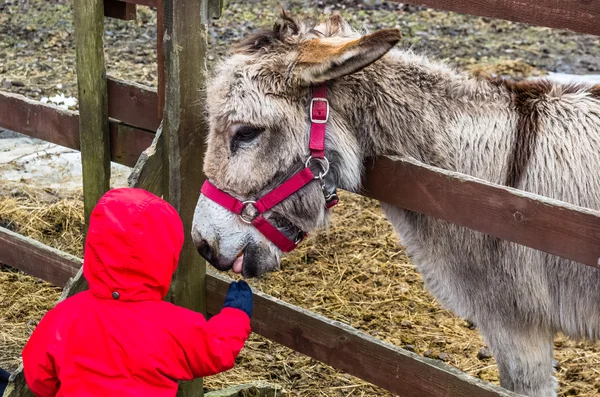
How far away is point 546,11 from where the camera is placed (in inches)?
114

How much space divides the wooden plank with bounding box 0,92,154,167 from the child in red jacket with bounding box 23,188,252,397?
133cm

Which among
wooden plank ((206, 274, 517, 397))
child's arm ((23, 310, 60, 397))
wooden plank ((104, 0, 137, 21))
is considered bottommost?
wooden plank ((206, 274, 517, 397))

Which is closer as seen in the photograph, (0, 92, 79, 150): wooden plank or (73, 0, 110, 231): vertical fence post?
(73, 0, 110, 231): vertical fence post

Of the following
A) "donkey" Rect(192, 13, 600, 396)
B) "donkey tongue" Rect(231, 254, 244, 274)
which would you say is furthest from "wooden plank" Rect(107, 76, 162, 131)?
"donkey tongue" Rect(231, 254, 244, 274)

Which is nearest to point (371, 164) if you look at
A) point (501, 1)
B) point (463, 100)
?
point (463, 100)

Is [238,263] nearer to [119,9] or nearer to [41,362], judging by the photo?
[41,362]

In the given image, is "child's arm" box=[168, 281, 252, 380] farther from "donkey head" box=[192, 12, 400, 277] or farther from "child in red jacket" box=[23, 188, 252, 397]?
"donkey head" box=[192, 12, 400, 277]

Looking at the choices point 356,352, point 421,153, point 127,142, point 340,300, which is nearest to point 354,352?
point 356,352

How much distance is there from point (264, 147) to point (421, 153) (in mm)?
682

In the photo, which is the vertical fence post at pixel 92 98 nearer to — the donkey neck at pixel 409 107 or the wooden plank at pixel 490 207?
the donkey neck at pixel 409 107

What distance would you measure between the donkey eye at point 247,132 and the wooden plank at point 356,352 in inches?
34.3

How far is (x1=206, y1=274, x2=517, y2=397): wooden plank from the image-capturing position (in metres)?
3.24

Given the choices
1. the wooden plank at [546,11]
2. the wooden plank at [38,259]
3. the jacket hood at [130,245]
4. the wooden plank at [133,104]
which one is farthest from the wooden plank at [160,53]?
the wooden plank at [546,11]

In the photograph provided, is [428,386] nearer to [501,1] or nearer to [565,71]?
[501,1]
